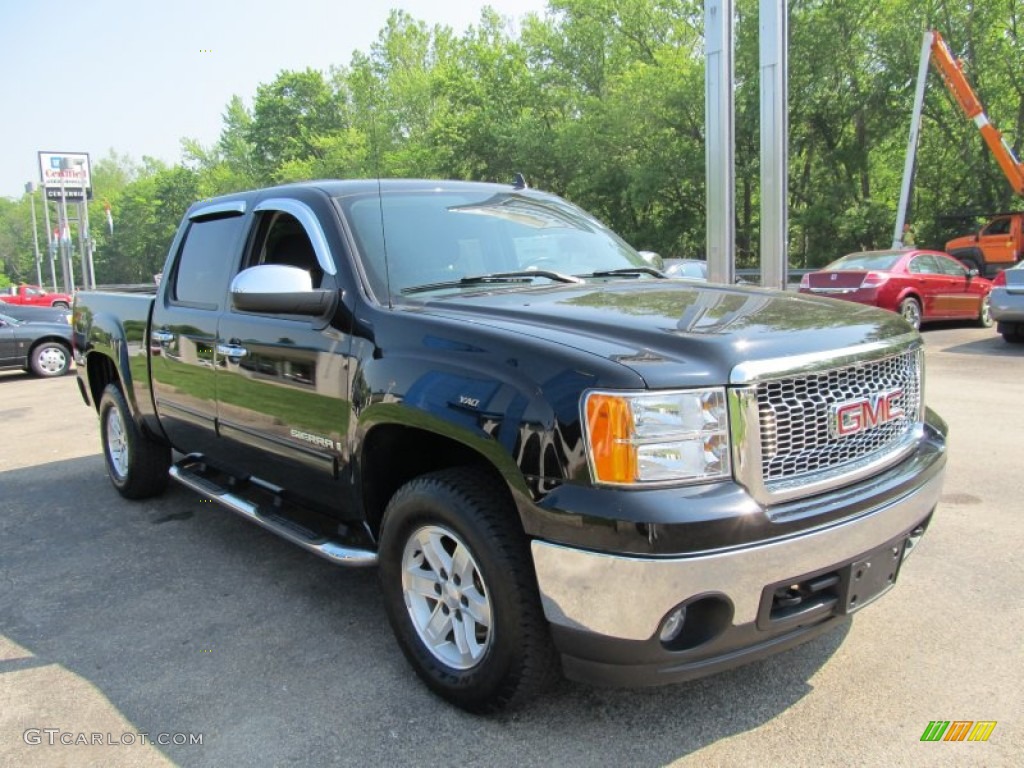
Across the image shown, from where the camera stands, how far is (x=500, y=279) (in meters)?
3.46

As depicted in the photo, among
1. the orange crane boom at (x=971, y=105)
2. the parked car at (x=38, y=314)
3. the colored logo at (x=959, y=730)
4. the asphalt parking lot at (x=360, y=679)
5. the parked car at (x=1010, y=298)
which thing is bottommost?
the colored logo at (x=959, y=730)

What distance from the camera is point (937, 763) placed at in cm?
242

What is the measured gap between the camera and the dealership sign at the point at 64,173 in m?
55.1

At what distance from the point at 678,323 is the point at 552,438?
0.65 m

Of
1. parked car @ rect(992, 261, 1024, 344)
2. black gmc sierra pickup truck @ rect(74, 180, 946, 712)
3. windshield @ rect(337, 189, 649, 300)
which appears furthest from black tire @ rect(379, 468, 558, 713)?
parked car @ rect(992, 261, 1024, 344)

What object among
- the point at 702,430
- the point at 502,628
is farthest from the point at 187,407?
the point at 702,430

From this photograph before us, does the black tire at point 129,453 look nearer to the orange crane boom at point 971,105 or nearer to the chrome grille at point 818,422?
the chrome grille at point 818,422

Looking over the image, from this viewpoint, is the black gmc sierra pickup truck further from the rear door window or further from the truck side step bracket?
the rear door window

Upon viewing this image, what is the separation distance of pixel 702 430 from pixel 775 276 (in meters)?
7.05

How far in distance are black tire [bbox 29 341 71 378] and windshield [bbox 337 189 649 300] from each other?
12.6m

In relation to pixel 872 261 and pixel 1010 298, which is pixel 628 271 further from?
pixel 872 261

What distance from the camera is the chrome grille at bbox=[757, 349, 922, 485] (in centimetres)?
236

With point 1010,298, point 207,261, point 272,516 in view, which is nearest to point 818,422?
point 272,516

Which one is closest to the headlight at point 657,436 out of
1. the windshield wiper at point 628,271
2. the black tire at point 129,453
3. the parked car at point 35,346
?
the windshield wiper at point 628,271
